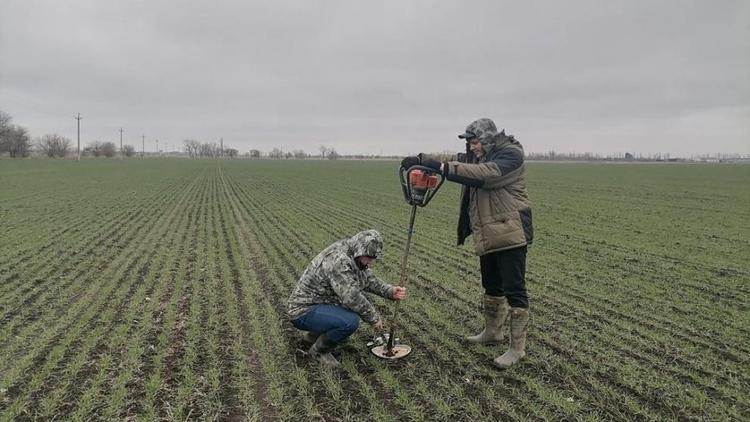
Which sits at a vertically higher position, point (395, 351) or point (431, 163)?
point (431, 163)

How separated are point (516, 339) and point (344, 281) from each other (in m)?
1.74

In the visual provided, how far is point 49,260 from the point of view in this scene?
9008 millimetres

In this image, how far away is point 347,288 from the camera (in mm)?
4566

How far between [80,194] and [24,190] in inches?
145

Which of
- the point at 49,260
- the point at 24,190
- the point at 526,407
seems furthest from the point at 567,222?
the point at 24,190

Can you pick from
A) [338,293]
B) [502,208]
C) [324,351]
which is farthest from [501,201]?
[324,351]

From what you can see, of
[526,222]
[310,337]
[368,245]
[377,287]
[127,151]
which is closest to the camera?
[368,245]

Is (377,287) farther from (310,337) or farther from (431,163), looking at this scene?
(431,163)

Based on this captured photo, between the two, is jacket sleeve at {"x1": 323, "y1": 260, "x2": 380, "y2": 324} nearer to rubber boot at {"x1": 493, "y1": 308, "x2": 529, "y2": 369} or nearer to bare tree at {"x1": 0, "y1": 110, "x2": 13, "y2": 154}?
rubber boot at {"x1": 493, "y1": 308, "x2": 529, "y2": 369}

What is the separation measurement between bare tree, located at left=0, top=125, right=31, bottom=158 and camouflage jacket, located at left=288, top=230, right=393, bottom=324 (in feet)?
347

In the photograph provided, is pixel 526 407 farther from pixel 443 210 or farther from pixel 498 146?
pixel 443 210

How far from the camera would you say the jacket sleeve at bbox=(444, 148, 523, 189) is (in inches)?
169

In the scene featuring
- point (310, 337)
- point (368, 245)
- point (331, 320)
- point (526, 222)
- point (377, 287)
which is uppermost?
point (526, 222)

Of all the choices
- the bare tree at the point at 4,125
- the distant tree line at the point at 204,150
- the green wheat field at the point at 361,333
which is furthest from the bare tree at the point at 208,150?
the green wheat field at the point at 361,333
